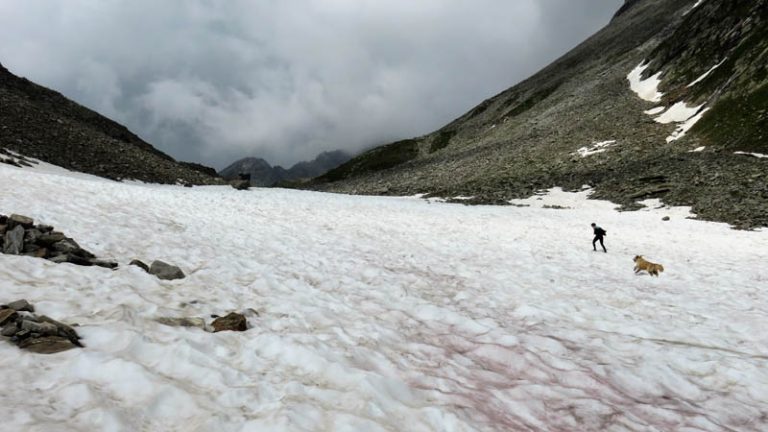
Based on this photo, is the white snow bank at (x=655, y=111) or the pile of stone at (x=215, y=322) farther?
the white snow bank at (x=655, y=111)

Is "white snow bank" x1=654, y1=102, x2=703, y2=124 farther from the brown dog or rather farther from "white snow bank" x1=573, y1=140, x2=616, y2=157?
the brown dog

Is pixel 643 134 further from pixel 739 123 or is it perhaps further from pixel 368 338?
pixel 368 338

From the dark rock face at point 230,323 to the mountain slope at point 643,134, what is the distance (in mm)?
29348

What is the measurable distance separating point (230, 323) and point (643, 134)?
59.4 metres

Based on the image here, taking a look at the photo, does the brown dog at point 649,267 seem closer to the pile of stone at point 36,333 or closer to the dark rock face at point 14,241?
the pile of stone at point 36,333

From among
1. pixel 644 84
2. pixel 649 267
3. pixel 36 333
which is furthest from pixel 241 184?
pixel 644 84

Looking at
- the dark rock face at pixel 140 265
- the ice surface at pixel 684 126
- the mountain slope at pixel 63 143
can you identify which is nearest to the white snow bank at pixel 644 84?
the ice surface at pixel 684 126

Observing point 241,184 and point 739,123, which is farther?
point 739,123

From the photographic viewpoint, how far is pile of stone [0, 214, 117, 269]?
29.2 ft

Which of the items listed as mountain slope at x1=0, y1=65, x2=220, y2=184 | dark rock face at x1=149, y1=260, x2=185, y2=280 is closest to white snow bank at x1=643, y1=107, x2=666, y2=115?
mountain slope at x1=0, y1=65, x2=220, y2=184

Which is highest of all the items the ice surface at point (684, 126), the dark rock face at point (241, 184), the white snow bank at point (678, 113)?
the white snow bank at point (678, 113)

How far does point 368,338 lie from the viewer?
7.64m

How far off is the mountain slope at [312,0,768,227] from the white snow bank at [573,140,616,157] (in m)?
0.29

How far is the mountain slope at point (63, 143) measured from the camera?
32.7 metres
